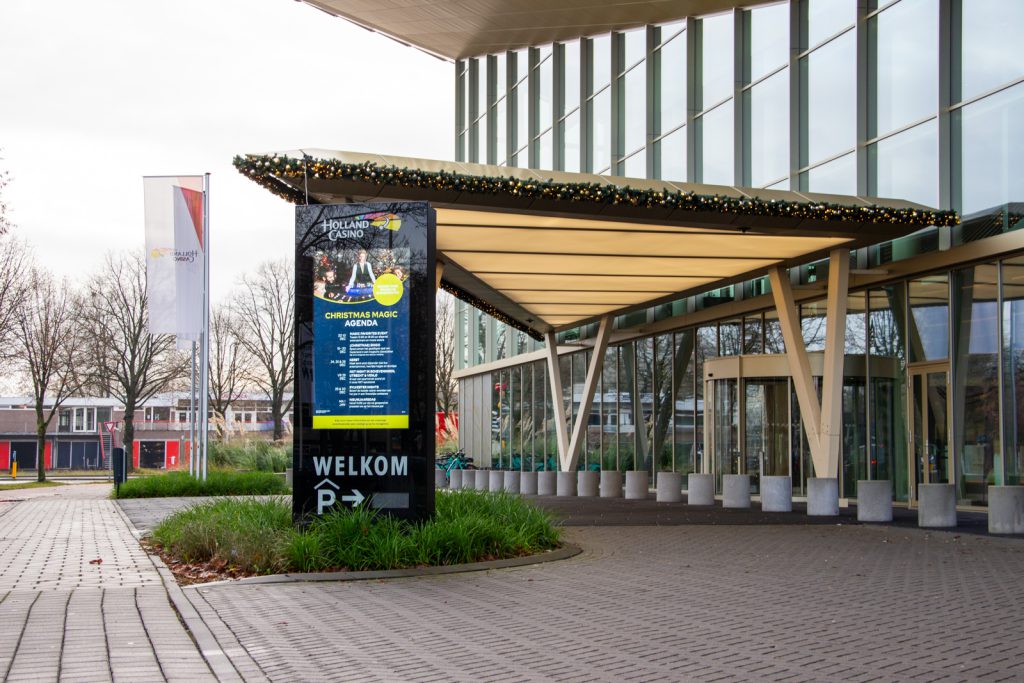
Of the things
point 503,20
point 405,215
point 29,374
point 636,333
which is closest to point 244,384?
point 29,374

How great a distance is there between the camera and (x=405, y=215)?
1245 cm

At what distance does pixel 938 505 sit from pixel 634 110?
61.5 ft

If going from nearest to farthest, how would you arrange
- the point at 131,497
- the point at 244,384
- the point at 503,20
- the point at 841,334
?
the point at 841,334, the point at 131,497, the point at 503,20, the point at 244,384

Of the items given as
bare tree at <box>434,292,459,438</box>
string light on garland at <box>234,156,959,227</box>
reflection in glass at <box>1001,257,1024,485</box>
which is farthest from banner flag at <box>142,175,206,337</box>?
bare tree at <box>434,292,459,438</box>

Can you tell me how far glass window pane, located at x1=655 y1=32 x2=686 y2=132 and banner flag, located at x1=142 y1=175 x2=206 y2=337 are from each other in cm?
1292

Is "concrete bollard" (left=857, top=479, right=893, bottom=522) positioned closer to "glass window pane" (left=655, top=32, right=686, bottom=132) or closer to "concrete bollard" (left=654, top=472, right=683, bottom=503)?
"concrete bollard" (left=654, top=472, right=683, bottom=503)

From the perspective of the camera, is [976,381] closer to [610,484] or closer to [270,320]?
[610,484]

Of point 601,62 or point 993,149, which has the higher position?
point 601,62

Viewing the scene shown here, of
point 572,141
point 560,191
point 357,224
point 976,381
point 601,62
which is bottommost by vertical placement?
point 976,381

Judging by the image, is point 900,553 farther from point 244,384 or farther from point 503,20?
point 244,384

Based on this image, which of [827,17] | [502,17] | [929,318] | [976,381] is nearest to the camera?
[976,381]

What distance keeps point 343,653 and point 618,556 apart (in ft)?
19.6

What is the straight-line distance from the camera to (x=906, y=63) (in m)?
20.5

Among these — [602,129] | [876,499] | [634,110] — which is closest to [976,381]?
[876,499]
